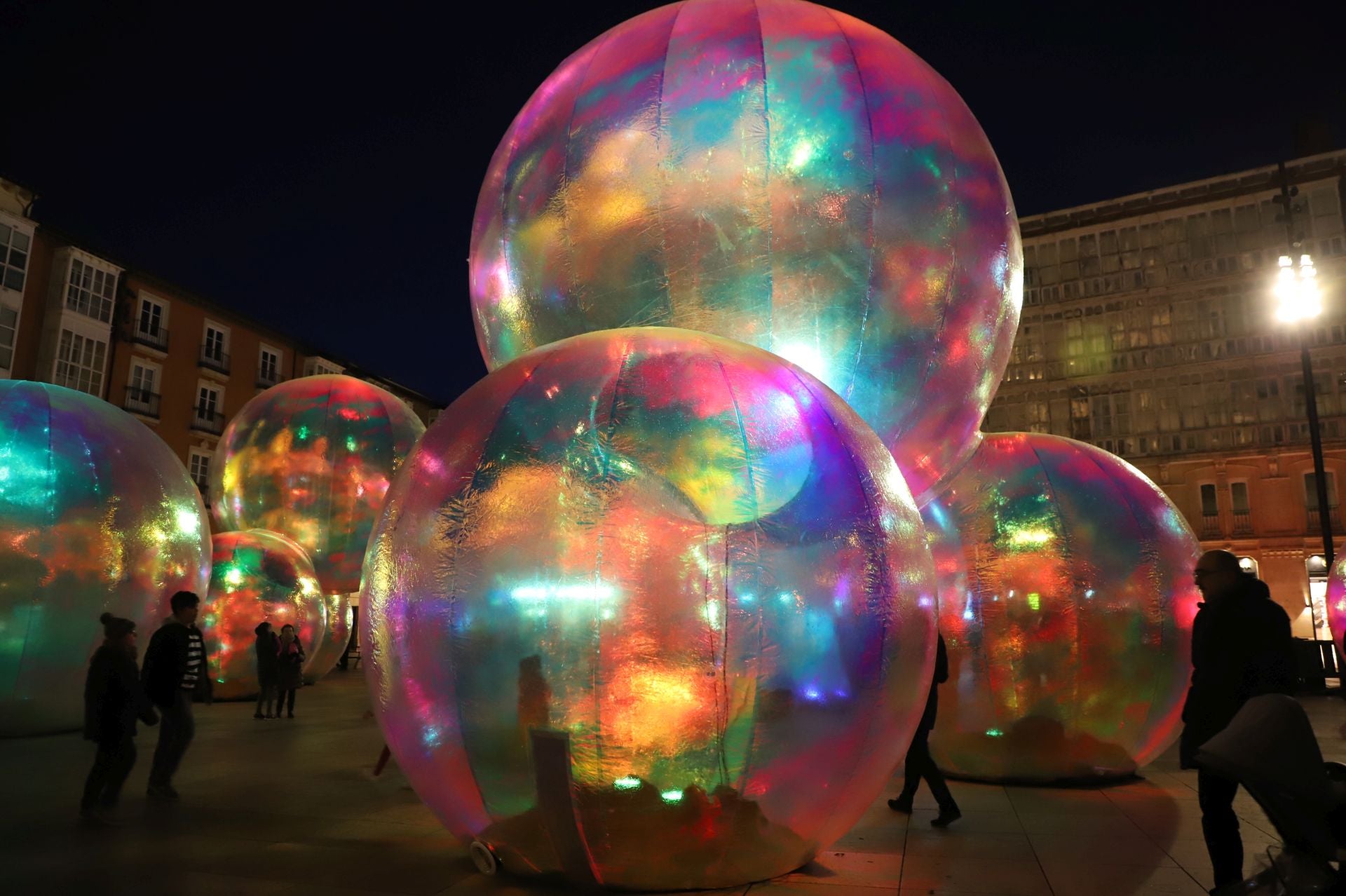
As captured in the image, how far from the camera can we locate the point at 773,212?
17.9 ft

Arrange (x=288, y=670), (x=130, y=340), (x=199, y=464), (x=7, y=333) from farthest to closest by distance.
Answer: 1. (x=199, y=464)
2. (x=130, y=340)
3. (x=7, y=333)
4. (x=288, y=670)

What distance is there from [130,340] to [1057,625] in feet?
107

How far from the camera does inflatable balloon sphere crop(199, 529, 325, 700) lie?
1391 centimetres

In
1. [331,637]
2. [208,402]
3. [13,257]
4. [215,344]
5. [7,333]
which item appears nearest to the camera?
[331,637]

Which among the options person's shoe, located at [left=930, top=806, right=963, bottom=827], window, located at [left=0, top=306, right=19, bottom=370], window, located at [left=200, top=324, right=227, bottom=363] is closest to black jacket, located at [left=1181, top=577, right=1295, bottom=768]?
person's shoe, located at [left=930, top=806, right=963, bottom=827]

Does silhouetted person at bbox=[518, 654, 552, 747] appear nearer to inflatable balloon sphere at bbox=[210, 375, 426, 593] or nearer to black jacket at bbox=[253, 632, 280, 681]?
inflatable balloon sphere at bbox=[210, 375, 426, 593]

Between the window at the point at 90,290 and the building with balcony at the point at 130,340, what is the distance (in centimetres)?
3

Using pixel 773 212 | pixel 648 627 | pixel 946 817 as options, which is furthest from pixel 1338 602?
pixel 648 627

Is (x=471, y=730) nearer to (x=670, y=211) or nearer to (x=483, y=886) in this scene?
(x=483, y=886)

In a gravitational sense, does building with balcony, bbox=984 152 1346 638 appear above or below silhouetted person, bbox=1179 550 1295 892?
above

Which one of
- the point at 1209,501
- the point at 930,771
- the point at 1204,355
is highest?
the point at 1204,355

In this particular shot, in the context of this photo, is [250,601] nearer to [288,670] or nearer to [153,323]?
[288,670]

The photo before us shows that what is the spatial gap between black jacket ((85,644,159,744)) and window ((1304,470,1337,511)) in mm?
40598

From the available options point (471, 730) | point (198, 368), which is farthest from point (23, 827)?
point (198, 368)
